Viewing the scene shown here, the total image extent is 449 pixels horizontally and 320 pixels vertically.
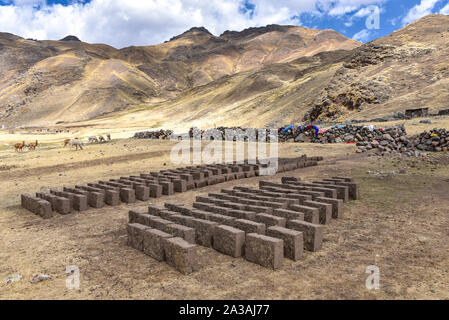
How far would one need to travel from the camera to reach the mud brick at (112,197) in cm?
741

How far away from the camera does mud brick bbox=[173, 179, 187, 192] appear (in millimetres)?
8812

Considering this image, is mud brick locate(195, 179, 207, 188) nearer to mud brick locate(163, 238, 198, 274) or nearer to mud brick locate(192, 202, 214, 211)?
mud brick locate(192, 202, 214, 211)

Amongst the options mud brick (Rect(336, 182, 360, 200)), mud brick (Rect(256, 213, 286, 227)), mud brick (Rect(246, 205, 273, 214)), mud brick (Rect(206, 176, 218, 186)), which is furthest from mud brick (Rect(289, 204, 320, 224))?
mud brick (Rect(206, 176, 218, 186))

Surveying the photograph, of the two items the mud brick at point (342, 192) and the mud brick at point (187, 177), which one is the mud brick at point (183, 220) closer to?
the mud brick at point (342, 192)

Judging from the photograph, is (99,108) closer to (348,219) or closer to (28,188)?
(28,188)

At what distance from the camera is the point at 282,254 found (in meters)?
3.98

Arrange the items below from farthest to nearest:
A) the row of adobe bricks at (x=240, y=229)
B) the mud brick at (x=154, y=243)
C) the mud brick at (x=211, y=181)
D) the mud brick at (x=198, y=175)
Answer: the mud brick at (x=198, y=175)
the mud brick at (x=211, y=181)
the mud brick at (x=154, y=243)
the row of adobe bricks at (x=240, y=229)

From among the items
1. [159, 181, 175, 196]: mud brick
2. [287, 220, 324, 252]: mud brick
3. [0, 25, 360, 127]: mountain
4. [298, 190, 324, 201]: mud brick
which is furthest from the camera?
[0, 25, 360, 127]: mountain

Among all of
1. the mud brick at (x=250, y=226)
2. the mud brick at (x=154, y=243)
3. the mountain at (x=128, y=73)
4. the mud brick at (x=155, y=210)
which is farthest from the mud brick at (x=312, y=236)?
the mountain at (x=128, y=73)

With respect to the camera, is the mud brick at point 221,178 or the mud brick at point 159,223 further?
the mud brick at point 221,178

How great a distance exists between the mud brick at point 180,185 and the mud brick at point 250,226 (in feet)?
13.6

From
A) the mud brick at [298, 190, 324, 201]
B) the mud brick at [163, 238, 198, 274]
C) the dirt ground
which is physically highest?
the mud brick at [298, 190, 324, 201]

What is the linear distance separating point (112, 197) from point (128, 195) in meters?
0.37

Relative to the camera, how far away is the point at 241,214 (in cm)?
532
